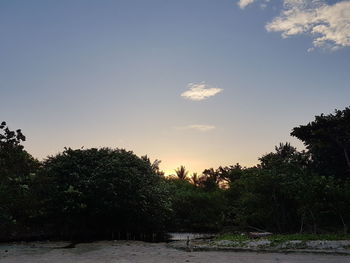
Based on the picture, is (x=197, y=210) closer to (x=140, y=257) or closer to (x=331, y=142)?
(x=331, y=142)

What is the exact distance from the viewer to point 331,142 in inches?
1003

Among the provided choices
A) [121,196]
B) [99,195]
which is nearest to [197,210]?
[121,196]

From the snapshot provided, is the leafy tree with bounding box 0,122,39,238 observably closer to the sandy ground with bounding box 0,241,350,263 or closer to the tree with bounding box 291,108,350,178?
the sandy ground with bounding box 0,241,350,263

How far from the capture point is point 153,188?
21578 millimetres

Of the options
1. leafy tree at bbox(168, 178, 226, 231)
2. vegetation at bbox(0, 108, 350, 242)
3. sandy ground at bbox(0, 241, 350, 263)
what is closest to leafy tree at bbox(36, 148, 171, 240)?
vegetation at bbox(0, 108, 350, 242)

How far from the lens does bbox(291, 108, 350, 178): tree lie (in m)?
24.9

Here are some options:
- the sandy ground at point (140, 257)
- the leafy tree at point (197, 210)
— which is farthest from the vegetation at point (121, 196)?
the leafy tree at point (197, 210)

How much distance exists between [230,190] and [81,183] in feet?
60.8

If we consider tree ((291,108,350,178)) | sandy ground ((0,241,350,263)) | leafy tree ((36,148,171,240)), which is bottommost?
sandy ground ((0,241,350,263))

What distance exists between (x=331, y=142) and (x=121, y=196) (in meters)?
14.9

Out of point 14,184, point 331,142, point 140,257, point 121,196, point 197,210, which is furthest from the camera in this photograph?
point 197,210

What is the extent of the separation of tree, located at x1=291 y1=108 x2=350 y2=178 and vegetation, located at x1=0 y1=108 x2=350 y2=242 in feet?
0.23

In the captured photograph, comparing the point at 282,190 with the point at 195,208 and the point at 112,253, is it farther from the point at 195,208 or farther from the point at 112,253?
the point at 195,208

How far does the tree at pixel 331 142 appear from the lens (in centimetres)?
2492
